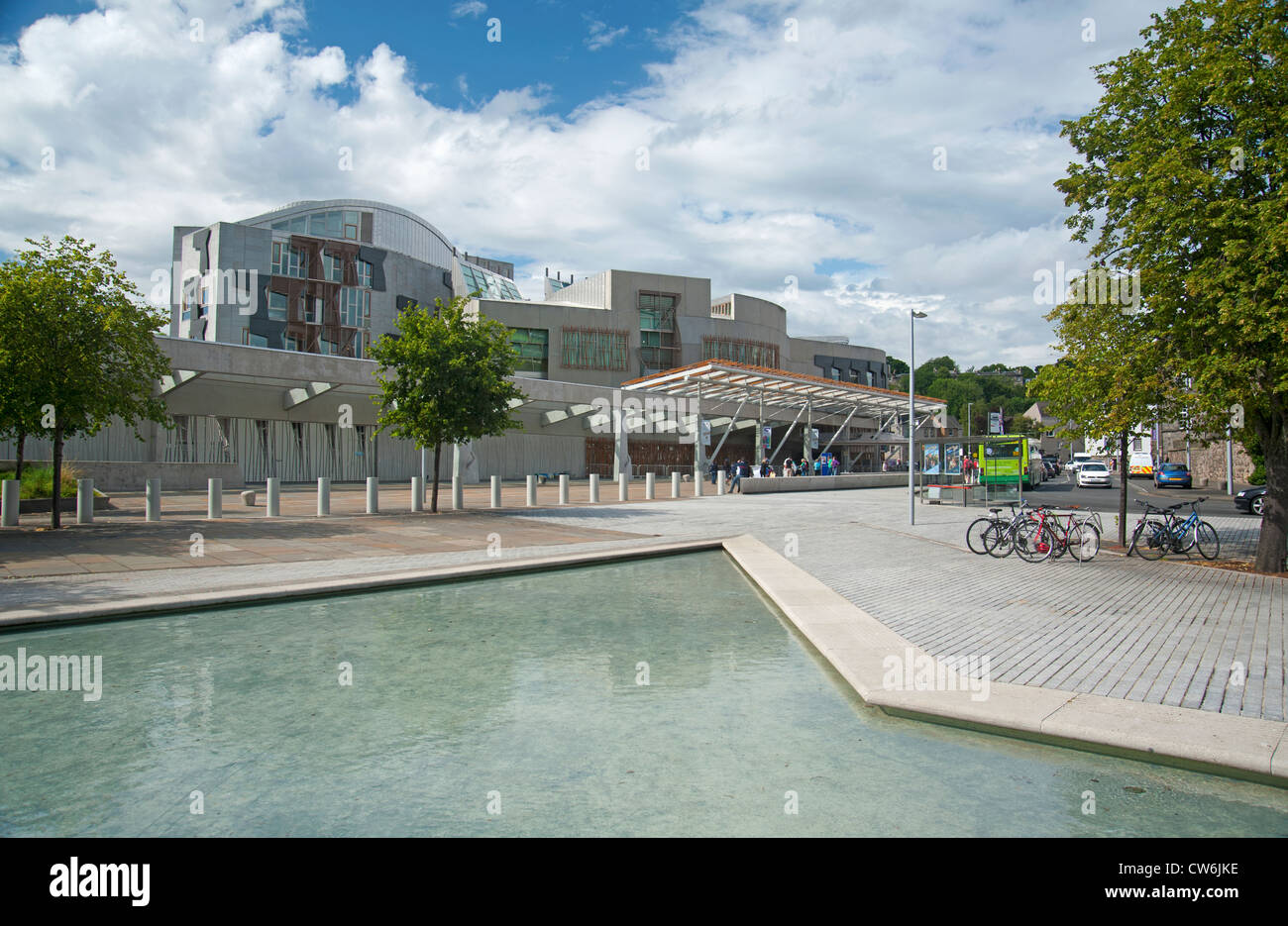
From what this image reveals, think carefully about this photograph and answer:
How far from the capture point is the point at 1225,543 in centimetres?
1582

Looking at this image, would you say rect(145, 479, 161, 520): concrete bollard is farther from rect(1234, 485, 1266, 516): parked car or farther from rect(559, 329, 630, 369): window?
rect(559, 329, 630, 369): window

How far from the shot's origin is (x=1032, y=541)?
13539 mm

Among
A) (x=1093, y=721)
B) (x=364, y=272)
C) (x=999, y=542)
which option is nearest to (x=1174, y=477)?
(x=999, y=542)

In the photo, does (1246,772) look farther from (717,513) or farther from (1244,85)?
(717,513)

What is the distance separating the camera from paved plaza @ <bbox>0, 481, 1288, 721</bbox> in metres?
6.59

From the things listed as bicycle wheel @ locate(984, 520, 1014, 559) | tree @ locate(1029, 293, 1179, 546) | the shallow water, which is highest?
tree @ locate(1029, 293, 1179, 546)

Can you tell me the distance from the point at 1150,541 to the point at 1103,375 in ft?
12.0

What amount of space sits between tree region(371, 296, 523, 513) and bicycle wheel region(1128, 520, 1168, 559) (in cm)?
1484

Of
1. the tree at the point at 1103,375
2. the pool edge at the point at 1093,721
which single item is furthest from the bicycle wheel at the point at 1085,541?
the pool edge at the point at 1093,721

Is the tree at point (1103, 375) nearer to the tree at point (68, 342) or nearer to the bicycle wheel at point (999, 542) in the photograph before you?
the bicycle wheel at point (999, 542)

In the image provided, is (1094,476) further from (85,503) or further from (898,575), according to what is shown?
(85,503)

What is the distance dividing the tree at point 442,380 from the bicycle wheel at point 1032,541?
1309 centimetres

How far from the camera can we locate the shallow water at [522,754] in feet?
13.0

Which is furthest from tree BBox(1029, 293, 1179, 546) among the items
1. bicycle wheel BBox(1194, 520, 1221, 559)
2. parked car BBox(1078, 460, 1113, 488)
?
parked car BBox(1078, 460, 1113, 488)
